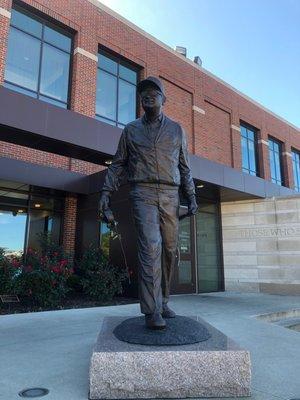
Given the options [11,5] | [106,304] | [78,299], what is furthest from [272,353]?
[11,5]

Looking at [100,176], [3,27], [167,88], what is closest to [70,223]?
[100,176]

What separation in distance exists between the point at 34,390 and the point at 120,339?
876 millimetres

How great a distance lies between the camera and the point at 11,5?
12.5m

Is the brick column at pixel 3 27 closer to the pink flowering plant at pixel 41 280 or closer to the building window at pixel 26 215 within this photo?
the building window at pixel 26 215

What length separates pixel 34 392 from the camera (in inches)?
132

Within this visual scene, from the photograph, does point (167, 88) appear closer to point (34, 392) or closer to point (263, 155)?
point (263, 155)

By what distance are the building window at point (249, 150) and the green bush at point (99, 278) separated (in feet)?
39.9

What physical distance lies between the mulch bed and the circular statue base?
18.7ft

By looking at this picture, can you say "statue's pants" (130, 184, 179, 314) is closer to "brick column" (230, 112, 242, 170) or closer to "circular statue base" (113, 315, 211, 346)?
"circular statue base" (113, 315, 211, 346)

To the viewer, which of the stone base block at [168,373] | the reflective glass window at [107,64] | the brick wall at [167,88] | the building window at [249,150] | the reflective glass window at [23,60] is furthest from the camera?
the building window at [249,150]

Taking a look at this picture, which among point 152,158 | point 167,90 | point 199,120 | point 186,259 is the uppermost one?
point 167,90

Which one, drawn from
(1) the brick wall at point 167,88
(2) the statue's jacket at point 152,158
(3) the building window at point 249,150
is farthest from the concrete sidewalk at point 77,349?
(3) the building window at point 249,150

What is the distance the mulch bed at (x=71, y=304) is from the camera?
8.95m

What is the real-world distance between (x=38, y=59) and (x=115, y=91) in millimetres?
3267
